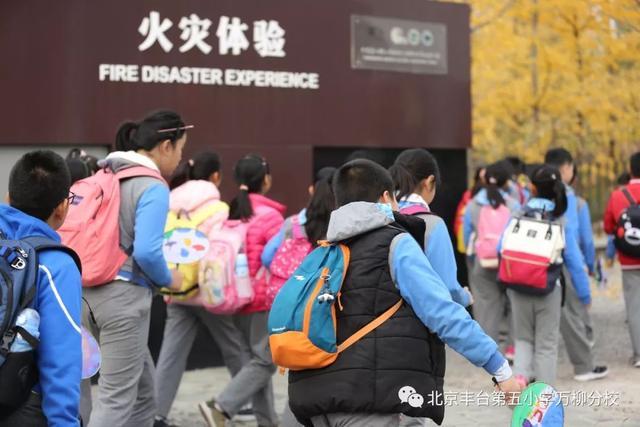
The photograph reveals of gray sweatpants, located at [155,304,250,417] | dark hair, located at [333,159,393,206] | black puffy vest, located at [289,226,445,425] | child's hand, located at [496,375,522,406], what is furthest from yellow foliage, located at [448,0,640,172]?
black puffy vest, located at [289,226,445,425]

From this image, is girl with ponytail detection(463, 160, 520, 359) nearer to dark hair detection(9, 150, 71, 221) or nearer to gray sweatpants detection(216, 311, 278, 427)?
gray sweatpants detection(216, 311, 278, 427)

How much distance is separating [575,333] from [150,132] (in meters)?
4.56

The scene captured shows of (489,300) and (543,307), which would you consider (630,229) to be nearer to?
(489,300)

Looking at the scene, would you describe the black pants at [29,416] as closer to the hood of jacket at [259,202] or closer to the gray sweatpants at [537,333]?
the hood of jacket at [259,202]

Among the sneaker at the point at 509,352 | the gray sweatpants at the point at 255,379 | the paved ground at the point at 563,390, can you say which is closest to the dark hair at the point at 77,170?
the gray sweatpants at the point at 255,379

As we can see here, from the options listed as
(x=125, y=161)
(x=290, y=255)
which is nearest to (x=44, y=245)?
(x=125, y=161)

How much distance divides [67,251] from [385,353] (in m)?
1.21

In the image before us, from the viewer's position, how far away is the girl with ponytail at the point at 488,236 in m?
9.20

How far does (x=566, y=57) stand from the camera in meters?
14.9

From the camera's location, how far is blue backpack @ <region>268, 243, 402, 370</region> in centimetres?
361

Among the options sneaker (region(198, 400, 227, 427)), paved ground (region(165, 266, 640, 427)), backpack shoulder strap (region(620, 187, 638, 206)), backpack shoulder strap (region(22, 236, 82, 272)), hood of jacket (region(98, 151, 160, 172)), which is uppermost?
hood of jacket (region(98, 151, 160, 172))

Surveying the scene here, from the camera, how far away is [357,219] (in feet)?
12.1

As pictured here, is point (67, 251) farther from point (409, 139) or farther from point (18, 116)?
point (409, 139)

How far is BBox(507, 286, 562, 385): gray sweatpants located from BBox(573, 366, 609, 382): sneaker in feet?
3.59
